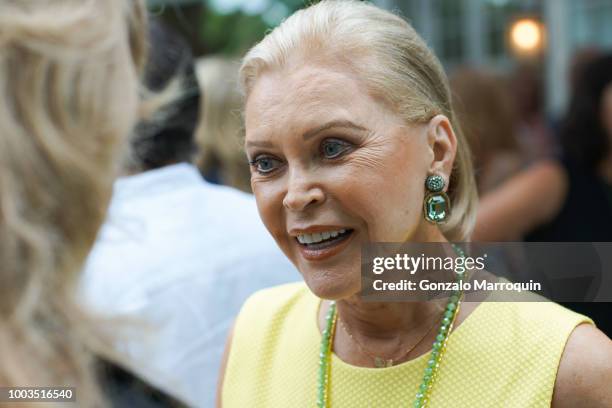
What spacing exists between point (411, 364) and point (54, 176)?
1.04 metres

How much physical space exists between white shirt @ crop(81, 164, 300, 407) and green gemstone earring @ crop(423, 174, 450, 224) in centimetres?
94

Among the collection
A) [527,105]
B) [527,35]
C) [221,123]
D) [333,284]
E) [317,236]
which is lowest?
[527,105]

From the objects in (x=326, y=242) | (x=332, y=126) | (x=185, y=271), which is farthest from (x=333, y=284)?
(x=185, y=271)

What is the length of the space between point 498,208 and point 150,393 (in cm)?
180

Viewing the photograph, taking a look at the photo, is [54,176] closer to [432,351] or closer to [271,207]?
[271,207]

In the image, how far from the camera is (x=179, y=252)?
109 inches

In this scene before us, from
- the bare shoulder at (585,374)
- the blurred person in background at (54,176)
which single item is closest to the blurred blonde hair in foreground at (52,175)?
the blurred person in background at (54,176)

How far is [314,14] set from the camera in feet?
6.56

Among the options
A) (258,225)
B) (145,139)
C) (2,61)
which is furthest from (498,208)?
(2,61)

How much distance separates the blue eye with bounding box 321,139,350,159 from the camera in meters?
1.87

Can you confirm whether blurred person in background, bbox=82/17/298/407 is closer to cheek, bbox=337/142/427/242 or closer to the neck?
the neck

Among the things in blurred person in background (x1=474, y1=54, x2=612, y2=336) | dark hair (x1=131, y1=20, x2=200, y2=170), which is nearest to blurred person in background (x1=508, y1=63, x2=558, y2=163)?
blurred person in background (x1=474, y1=54, x2=612, y2=336)

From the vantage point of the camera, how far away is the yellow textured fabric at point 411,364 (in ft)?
6.04

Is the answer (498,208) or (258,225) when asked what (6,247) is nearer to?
(258,225)
